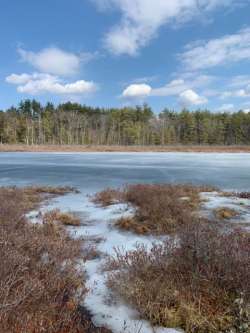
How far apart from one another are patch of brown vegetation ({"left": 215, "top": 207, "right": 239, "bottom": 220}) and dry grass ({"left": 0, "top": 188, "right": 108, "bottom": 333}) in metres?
4.04

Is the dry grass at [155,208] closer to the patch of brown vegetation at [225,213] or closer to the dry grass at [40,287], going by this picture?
the patch of brown vegetation at [225,213]

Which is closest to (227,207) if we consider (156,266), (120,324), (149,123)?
(156,266)

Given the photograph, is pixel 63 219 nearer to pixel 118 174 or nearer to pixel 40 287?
pixel 40 287

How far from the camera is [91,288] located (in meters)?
4.14

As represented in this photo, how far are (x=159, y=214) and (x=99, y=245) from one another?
2.02 m

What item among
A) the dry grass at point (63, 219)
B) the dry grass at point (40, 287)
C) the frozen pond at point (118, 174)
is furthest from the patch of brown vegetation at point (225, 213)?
the frozen pond at point (118, 174)

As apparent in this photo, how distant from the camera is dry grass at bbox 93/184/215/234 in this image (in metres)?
6.92

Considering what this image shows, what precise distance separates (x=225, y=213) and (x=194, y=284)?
462cm

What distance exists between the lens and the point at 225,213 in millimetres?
8016

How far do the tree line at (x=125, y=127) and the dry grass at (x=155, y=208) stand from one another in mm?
70582

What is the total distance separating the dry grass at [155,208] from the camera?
6.92m

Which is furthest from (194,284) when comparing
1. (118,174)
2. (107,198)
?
(118,174)

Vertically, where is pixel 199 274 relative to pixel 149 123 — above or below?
below

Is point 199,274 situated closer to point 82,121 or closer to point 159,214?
point 159,214
